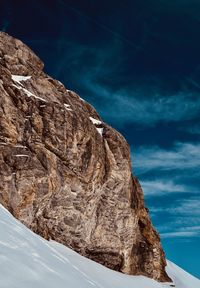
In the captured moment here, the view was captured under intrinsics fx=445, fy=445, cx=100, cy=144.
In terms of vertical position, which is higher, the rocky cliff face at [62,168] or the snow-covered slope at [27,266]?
the rocky cliff face at [62,168]

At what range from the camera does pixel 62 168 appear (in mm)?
38062

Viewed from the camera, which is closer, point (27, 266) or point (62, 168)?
point (27, 266)

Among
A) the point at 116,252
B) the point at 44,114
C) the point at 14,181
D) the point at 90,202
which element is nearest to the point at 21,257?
the point at 14,181

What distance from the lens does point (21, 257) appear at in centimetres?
1717

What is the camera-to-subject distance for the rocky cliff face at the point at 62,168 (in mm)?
34125

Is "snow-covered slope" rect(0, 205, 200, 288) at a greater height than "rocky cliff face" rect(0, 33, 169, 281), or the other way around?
"rocky cliff face" rect(0, 33, 169, 281)

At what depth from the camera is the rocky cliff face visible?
112 feet

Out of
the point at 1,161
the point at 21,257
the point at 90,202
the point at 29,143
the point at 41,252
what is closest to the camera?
the point at 21,257

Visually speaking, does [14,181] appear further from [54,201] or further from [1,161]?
[54,201]

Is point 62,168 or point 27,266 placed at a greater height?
point 62,168

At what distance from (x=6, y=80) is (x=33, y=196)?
9.86 m

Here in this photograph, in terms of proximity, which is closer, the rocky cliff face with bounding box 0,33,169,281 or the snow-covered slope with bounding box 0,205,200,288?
the snow-covered slope with bounding box 0,205,200,288

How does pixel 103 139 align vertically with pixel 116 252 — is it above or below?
above

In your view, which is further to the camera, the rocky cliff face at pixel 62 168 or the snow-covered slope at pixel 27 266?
the rocky cliff face at pixel 62 168
